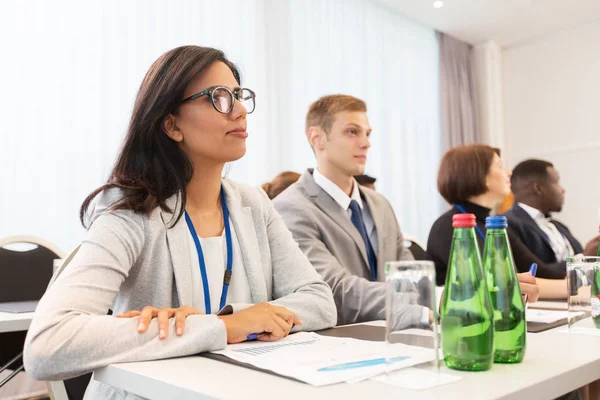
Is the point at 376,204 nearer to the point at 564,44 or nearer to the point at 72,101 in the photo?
the point at 72,101

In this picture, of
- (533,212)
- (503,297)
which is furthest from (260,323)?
(533,212)

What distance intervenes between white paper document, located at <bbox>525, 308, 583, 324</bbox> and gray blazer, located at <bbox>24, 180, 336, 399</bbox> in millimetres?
468

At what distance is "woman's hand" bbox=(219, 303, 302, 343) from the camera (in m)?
1.05

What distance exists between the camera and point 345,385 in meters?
0.75

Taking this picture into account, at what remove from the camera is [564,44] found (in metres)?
5.75

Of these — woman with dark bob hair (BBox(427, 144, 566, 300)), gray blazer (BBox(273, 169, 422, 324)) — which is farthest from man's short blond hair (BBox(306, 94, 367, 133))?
woman with dark bob hair (BBox(427, 144, 566, 300))

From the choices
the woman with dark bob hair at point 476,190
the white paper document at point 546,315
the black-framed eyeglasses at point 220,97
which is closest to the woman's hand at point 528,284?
the white paper document at point 546,315

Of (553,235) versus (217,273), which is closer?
(217,273)

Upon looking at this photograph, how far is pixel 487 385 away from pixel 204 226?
2.71 ft

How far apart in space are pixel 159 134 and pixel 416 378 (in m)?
0.92

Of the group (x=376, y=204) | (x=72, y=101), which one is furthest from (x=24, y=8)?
(x=376, y=204)

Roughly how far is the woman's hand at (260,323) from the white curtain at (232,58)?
4.69 feet

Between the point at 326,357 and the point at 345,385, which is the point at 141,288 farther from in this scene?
the point at 345,385

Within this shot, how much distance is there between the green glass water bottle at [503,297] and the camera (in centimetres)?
87
